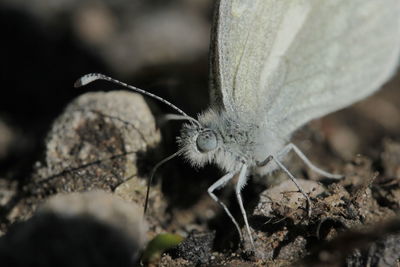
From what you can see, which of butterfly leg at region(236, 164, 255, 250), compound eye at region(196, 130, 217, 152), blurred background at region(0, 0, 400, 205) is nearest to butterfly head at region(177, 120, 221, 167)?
compound eye at region(196, 130, 217, 152)

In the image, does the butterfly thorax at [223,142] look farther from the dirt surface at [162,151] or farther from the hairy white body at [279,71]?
the dirt surface at [162,151]

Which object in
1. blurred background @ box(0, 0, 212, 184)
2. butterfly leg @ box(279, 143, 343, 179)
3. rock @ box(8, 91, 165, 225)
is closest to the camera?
rock @ box(8, 91, 165, 225)

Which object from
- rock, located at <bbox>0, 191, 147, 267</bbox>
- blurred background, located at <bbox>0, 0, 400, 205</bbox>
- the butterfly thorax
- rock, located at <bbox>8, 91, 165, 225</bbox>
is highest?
blurred background, located at <bbox>0, 0, 400, 205</bbox>

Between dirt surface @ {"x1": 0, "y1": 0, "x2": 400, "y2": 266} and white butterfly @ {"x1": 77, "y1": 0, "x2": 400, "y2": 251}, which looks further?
white butterfly @ {"x1": 77, "y1": 0, "x2": 400, "y2": 251}

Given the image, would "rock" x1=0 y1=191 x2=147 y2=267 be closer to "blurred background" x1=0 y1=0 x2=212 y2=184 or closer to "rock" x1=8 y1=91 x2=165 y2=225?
"rock" x1=8 y1=91 x2=165 y2=225

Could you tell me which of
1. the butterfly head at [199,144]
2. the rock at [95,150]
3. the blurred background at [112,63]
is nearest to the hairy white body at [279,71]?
the butterfly head at [199,144]

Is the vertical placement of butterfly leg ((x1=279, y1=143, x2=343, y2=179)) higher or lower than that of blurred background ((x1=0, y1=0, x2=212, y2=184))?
lower

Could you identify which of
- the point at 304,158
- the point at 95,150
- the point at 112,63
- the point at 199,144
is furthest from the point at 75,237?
the point at 112,63
